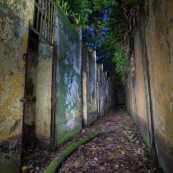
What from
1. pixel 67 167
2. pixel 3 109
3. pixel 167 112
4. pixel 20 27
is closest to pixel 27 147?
pixel 67 167

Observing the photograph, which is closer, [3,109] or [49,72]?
[3,109]

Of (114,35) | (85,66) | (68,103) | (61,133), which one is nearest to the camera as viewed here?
(61,133)

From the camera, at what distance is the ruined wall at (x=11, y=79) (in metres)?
2.09

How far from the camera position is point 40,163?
278 cm

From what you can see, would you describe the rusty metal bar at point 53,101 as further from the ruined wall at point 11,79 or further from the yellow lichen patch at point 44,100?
the ruined wall at point 11,79

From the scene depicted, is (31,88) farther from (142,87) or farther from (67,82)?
(142,87)

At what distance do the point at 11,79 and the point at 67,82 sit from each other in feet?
7.15

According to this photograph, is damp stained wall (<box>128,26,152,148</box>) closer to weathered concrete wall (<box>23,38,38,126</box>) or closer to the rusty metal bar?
the rusty metal bar

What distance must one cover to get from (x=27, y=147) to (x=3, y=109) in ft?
5.92

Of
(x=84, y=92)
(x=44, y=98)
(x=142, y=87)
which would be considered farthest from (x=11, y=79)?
(x=84, y=92)

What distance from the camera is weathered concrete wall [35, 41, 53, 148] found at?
3.40 m

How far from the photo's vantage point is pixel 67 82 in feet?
14.2

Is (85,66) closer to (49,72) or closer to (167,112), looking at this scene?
(49,72)

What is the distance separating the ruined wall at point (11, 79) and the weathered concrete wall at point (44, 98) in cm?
103
